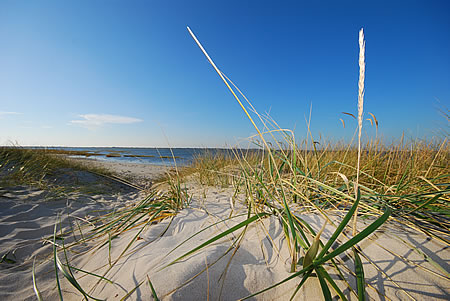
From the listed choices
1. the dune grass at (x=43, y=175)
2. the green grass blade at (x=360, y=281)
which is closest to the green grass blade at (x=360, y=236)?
the green grass blade at (x=360, y=281)

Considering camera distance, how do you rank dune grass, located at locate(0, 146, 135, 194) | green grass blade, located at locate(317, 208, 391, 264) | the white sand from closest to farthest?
green grass blade, located at locate(317, 208, 391, 264)
the white sand
dune grass, located at locate(0, 146, 135, 194)


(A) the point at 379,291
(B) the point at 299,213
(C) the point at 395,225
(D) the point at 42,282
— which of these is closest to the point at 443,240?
(C) the point at 395,225

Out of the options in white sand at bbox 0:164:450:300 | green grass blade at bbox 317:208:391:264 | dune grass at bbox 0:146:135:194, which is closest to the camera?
green grass blade at bbox 317:208:391:264

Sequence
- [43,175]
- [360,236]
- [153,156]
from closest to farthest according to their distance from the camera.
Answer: [360,236], [43,175], [153,156]

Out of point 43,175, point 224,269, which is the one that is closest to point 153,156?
point 43,175

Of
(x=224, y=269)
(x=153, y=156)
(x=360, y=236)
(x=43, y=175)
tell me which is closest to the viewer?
(x=360, y=236)

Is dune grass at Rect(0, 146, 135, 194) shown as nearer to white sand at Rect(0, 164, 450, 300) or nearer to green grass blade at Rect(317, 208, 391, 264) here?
white sand at Rect(0, 164, 450, 300)

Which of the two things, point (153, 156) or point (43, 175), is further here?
point (153, 156)

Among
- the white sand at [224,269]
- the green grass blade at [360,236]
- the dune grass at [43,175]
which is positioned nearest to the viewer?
the green grass blade at [360,236]

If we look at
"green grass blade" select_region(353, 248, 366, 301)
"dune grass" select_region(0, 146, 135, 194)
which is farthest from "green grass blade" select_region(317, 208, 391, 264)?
"dune grass" select_region(0, 146, 135, 194)

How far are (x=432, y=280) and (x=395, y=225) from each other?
1.07ft

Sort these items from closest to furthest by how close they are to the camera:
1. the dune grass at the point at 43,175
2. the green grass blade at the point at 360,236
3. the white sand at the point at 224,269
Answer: the green grass blade at the point at 360,236 < the white sand at the point at 224,269 < the dune grass at the point at 43,175

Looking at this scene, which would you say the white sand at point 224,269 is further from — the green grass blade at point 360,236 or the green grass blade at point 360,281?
the green grass blade at point 360,236

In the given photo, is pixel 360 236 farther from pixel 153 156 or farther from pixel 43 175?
pixel 153 156
